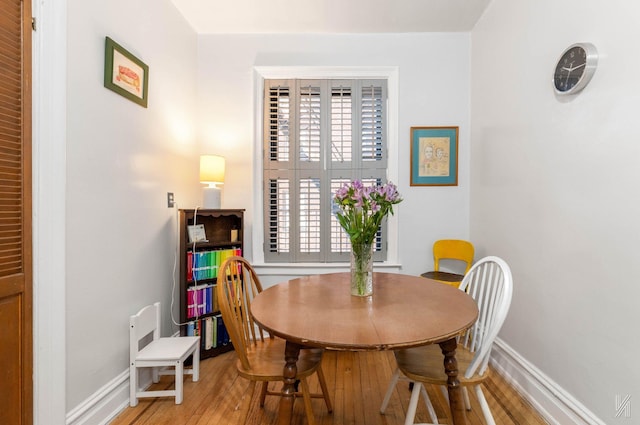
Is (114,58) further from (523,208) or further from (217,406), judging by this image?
(523,208)

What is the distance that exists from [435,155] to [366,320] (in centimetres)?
203

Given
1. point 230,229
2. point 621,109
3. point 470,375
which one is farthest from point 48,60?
point 621,109

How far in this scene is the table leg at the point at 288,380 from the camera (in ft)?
3.90

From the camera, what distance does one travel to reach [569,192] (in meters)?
1.58

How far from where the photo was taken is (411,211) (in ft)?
9.09

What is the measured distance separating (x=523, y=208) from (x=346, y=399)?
1.65 meters

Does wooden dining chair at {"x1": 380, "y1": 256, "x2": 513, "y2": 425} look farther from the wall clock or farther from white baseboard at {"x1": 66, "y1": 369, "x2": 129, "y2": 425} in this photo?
white baseboard at {"x1": 66, "y1": 369, "x2": 129, "y2": 425}

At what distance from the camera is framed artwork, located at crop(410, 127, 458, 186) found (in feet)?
8.98

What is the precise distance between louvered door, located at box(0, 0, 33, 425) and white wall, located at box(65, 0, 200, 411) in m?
0.15

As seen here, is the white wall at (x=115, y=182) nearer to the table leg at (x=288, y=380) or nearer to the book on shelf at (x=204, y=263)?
the book on shelf at (x=204, y=263)

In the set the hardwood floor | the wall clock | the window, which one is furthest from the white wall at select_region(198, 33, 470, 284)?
the wall clock

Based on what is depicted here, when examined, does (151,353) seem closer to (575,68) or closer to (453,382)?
(453,382)

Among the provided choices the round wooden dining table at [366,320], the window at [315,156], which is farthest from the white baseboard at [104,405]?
the window at [315,156]

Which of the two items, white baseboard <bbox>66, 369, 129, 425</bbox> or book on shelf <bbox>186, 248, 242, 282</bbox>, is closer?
white baseboard <bbox>66, 369, 129, 425</bbox>
